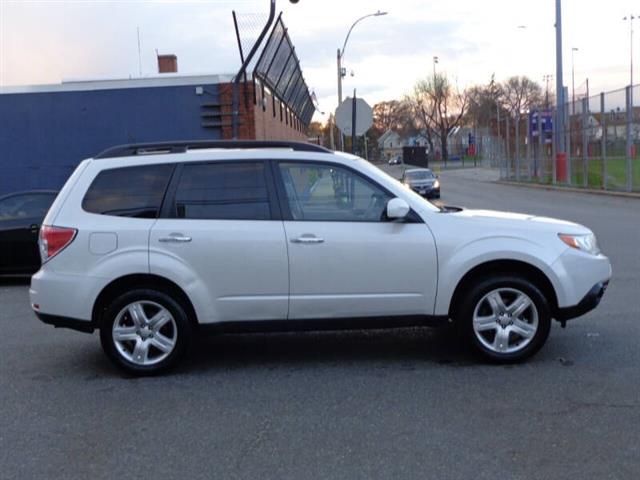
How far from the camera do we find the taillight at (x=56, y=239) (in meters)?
6.12

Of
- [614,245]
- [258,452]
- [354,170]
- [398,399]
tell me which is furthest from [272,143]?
[614,245]

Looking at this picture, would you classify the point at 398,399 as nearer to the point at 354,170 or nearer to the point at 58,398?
the point at 354,170

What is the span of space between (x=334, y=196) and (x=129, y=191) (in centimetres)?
168

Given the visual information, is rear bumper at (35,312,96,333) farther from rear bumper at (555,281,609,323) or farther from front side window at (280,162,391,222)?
rear bumper at (555,281,609,323)

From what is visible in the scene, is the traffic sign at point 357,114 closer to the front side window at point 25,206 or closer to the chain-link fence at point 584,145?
the front side window at point 25,206

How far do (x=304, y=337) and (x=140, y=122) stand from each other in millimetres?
15539

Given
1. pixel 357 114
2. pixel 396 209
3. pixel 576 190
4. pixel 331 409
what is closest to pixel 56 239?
pixel 331 409

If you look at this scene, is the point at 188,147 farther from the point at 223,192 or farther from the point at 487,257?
the point at 487,257

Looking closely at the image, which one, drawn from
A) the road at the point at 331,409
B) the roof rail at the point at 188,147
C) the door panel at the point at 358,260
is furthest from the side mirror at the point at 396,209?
the road at the point at 331,409

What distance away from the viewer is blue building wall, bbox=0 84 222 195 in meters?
21.4

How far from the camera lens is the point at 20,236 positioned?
11258mm

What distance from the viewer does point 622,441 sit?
459 cm

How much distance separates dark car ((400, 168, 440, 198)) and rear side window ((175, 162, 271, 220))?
84.6 ft

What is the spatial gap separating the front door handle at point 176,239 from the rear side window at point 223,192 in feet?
0.61
